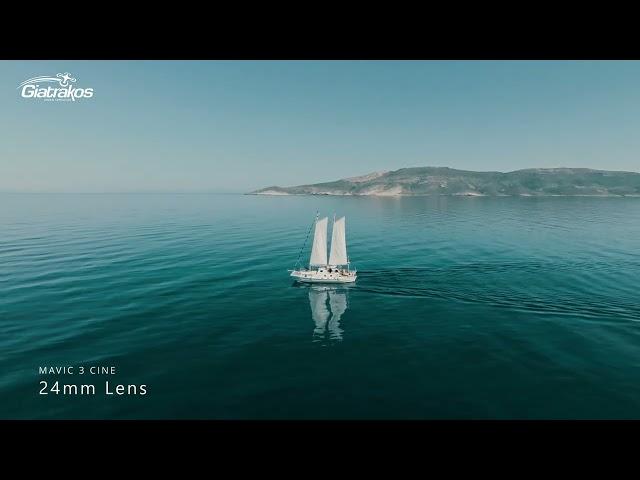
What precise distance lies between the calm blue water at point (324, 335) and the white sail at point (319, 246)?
28.9 feet

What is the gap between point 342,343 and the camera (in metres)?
38.1

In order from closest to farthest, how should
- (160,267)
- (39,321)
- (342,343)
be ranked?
(342,343) < (39,321) < (160,267)

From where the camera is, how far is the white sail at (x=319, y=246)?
6719 centimetres

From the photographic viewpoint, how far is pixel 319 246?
68250mm

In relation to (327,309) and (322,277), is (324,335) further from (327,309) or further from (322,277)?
(322,277)

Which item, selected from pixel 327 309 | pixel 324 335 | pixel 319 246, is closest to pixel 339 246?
pixel 319 246

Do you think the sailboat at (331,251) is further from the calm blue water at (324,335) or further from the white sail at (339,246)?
the calm blue water at (324,335)

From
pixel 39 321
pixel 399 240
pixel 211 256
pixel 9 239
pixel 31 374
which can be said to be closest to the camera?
pixel 31 374

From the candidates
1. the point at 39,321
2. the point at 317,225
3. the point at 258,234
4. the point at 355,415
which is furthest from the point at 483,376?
the point at 258,234

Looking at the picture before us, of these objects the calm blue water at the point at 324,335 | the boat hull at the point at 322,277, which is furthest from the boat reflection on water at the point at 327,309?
the boat hull at the point at 322,277

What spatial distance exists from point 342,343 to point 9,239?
364 ft

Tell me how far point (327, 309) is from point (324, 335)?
9788 mm
